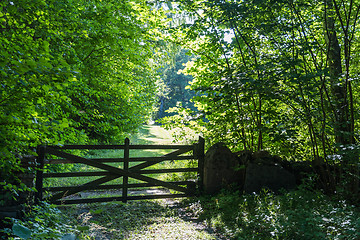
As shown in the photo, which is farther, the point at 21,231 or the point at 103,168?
the point at 103,168

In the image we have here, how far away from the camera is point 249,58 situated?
7.68 m

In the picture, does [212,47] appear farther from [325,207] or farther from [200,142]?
[325,207]

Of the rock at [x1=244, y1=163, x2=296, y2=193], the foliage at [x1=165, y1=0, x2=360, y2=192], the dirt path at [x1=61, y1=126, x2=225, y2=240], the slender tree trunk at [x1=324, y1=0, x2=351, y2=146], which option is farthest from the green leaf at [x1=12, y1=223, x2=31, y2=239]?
the rock at [x1=244, y1=163, x2=296, y2=193]

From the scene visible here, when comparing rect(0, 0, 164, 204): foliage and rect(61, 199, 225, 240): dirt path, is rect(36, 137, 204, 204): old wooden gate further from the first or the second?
rect(0, 0, 164, 204): foliage

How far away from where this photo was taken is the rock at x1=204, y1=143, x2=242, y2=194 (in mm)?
8234

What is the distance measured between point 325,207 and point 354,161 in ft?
3.33

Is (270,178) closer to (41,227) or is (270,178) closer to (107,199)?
(107,199)

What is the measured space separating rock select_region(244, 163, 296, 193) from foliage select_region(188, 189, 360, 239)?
316 mm

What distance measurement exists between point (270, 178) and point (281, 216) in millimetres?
2077

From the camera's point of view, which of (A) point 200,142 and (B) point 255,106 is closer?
(B) point 255,106

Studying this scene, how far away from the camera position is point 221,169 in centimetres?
823

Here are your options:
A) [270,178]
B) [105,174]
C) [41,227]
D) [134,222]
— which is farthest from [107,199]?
[270,178]

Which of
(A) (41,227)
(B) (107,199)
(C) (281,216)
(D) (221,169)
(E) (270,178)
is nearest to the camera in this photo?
(A) (41,227)

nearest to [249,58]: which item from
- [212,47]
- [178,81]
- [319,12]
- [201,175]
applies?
[212,47]
